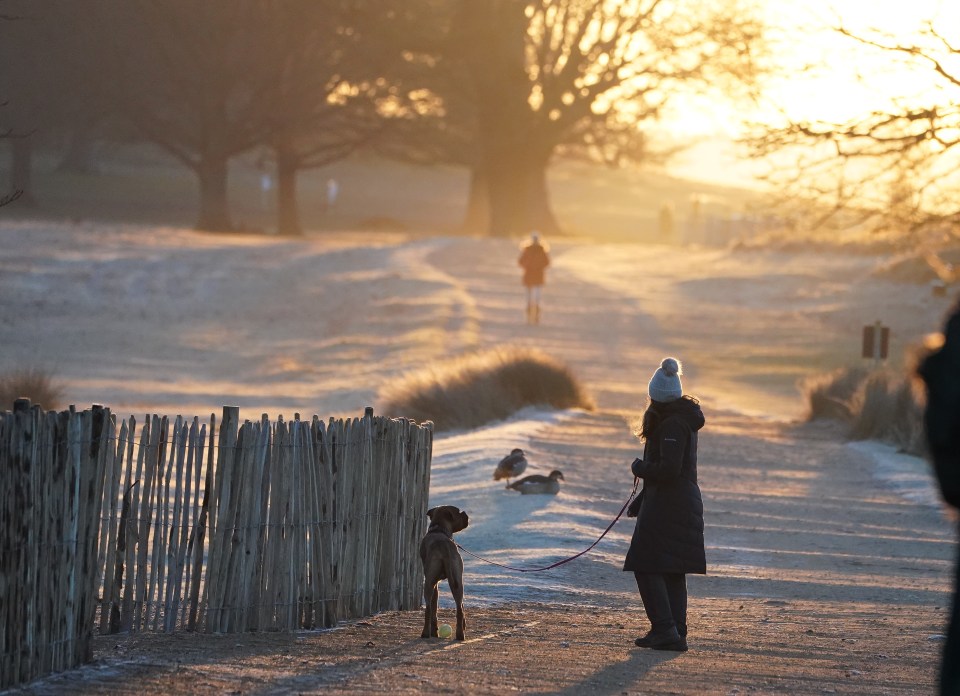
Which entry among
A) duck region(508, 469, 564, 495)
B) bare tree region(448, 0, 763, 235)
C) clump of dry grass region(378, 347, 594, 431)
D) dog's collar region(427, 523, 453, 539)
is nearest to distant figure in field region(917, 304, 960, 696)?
dog's collar region(427, 523, 453, 539)

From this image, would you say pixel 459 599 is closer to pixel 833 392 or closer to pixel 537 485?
pixel 537 485

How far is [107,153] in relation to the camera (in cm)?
8406

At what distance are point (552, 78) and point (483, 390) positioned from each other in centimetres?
3872

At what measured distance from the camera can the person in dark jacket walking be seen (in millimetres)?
8305

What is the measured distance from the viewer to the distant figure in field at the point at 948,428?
4047 millimetres

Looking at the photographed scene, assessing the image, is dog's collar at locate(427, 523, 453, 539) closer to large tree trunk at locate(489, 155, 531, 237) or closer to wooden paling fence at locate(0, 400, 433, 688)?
wooden paling fence at locate(0, 400, 433, 688)

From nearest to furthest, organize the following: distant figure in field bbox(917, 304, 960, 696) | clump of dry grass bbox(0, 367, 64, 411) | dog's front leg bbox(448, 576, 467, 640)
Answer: distant figure in field bbox(917, 304, 960, 696)
dog's front leg bbox(448, 576, 467, 640)
clump of dry grass bbox(0, 367, 64, 411)

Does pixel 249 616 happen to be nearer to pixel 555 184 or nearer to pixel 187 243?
pixel 187 243

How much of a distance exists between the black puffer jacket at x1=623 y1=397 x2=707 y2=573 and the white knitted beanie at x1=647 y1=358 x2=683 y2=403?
7 cm

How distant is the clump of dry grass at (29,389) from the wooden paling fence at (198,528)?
11079 millimetres

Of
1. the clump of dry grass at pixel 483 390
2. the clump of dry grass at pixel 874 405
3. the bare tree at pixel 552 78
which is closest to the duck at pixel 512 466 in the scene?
the clump of dry grass at pixel 483 390

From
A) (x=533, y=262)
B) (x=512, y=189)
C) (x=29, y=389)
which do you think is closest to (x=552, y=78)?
(x=512, y=189)

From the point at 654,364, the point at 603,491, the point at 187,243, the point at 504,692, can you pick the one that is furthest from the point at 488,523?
the point at 187,243

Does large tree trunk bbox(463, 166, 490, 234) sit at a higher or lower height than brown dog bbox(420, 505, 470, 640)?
higher
